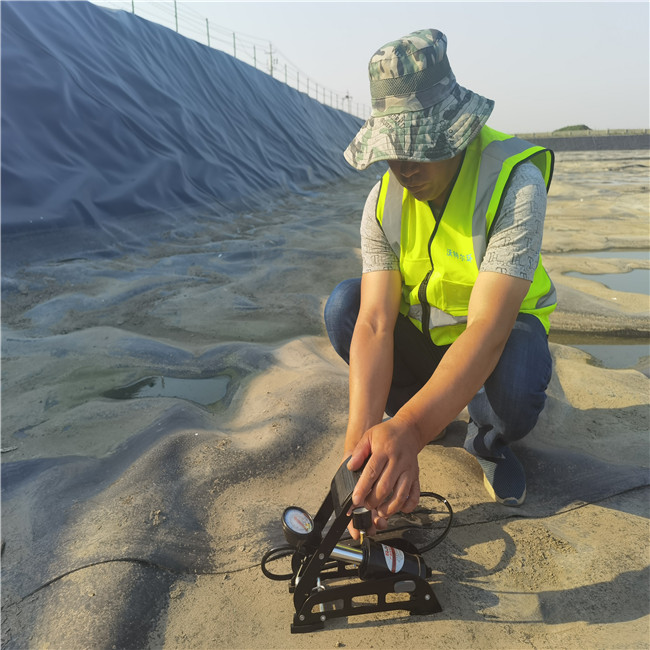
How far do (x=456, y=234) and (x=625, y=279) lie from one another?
357cm

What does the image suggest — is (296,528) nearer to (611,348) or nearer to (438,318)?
(438,318)

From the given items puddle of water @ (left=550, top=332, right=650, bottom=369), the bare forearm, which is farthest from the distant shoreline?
the bare forearm

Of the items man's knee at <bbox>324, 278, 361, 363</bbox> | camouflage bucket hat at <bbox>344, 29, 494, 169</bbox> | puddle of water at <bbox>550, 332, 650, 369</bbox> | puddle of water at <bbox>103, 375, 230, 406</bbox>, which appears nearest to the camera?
camouflage bucket hat at <bbox>344, 29, 494, 169</bbox>

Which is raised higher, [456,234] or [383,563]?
[456,234]

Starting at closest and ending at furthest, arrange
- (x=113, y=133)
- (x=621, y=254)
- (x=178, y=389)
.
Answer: (x=178, y=389) → (x=621, y=254) → (x=113, y=133)

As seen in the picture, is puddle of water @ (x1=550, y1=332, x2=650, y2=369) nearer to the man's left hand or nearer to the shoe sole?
the shoe sole

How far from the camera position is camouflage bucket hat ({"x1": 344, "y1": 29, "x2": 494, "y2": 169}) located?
142 cm

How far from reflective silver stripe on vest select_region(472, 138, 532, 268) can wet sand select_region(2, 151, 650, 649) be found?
35.1 inches

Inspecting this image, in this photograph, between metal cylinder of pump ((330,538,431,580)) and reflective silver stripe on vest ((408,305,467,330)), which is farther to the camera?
reflective silver stripe on vest ((408,305,467,330))

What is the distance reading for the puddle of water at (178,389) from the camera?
2506 mm

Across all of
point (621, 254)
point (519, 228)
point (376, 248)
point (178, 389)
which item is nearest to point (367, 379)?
point (376, 248)

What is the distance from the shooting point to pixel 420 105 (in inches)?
56.7

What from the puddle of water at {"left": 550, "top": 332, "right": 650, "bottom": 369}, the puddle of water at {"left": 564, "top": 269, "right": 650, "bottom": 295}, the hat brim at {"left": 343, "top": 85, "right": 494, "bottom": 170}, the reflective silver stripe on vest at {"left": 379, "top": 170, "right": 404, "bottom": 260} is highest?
the hat brim at {"left": 343, "top": 85, "right": 494, "bottom": 170}

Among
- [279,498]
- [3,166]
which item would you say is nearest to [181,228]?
[3,166]
